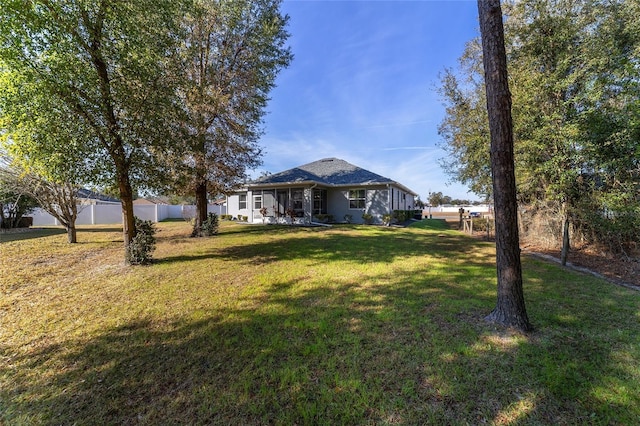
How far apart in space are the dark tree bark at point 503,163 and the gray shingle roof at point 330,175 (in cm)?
1398

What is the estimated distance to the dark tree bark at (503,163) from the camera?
339 cm

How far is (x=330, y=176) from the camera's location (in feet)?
66.8

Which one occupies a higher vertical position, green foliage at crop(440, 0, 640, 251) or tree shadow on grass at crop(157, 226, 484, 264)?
green foliage at crop(440, 0, 640, 251)

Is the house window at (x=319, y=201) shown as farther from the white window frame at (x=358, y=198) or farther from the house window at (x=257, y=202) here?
the house window at (x=257, y=202)

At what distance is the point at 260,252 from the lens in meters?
8.62

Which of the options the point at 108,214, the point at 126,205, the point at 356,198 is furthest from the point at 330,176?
the point at 108,214

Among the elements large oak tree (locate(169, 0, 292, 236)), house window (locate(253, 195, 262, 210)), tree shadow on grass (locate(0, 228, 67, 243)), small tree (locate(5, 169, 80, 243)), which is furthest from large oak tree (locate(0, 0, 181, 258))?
house window (locate(253, 195, 262, 210))

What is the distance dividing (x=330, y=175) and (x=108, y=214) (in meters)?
17.8

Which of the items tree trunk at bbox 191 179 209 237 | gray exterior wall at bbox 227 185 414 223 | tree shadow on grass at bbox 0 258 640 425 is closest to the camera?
tree shadow on grass at bbox 0 258 640 425

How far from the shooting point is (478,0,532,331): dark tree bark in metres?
3.39

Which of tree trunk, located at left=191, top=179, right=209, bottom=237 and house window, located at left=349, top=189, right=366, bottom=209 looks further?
house window, located at left=349, top=189, right=366, bottom=209

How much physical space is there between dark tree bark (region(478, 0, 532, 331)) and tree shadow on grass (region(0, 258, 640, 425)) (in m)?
0.40

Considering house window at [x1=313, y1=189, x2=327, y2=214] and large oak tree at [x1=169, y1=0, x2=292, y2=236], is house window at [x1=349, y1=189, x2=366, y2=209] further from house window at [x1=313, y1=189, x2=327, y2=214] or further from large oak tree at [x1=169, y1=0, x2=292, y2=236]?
large oak tree at [x1=169, y1=0, x2=292, y2=236]

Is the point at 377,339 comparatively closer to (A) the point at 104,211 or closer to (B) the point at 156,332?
(B) the point at 156,332
